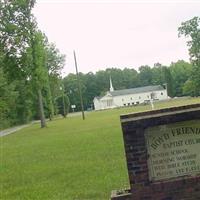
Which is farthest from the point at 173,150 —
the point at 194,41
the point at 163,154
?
the point at 194,41

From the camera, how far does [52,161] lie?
60.4 feet

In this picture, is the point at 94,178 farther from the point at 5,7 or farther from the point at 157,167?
the point at 5,7

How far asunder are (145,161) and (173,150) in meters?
0.45

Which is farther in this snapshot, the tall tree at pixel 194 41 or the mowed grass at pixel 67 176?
the tall tree at pixel 194 41

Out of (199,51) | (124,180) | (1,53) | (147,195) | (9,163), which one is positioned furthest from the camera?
(199,51)

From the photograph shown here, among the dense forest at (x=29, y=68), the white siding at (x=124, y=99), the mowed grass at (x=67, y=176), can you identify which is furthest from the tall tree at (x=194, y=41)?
the white siding at (x=124, y=99)

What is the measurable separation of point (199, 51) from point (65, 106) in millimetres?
36600

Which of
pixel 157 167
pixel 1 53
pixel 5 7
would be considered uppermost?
pixel 5 7

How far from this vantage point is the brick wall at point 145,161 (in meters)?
8.03

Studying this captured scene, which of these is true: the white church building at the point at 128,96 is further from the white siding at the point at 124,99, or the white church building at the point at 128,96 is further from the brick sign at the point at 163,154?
the brick sign at the point at 163,154

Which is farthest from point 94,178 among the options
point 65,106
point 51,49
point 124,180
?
point 65,106

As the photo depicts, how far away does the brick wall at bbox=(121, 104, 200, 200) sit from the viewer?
316 inches

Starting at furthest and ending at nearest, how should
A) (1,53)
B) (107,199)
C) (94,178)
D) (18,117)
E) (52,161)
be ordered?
(18,117) → (1,53) → (52,161) → (94,178) → (107,199)

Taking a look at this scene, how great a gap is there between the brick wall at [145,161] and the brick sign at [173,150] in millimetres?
86
